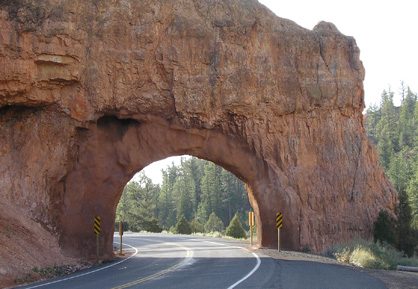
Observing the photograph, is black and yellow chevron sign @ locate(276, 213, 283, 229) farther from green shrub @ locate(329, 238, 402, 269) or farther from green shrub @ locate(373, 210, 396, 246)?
green shrub @ locate(373, 210, 396, 246)

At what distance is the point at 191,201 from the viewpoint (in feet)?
273

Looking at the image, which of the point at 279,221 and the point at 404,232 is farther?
Answer: the point at 404,232

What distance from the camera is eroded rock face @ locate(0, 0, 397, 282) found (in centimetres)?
1933

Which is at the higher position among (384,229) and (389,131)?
(389,131)

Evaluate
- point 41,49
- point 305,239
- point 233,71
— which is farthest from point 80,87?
point 305,239

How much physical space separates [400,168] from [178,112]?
4003 centimetres

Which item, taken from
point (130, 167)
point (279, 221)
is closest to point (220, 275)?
point (279, 221)

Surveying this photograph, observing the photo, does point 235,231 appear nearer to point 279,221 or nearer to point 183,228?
point 183,228

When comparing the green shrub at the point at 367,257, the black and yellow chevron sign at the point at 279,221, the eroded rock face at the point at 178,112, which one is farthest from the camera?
the black and yellow chevron sign at the point at 279,221

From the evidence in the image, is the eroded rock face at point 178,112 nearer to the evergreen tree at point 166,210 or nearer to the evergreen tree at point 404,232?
the evergreen tree at point 404,232

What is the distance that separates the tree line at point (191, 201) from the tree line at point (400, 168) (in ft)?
74.1

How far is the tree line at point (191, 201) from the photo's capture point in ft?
215

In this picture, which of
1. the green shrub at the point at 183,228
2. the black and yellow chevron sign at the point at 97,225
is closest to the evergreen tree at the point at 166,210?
the green shrub at the point at 183,228

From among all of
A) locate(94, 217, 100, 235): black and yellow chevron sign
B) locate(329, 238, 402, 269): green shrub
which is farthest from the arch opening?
locate(329, 238, 402, 269): green shrub
